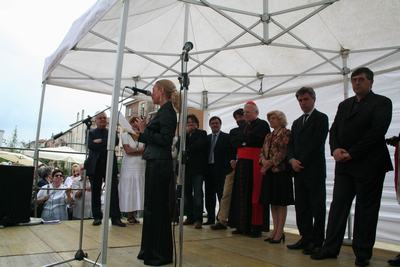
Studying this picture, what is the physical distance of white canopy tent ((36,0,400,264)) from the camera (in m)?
4.05

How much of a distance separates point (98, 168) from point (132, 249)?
1745 mm

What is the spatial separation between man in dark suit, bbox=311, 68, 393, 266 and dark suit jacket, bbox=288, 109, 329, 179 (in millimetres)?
371

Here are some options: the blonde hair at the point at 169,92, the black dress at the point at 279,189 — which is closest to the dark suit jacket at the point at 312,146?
the black dress at the point at 279,189

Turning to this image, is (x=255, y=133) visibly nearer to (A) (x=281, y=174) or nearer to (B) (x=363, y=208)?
(A) (x=281, y=174)

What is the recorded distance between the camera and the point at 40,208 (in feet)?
20.1

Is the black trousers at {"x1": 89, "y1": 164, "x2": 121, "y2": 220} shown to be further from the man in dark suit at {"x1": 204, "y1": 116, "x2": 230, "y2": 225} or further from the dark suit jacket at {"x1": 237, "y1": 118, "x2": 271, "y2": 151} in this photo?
the dark suit jacket at {"x1": 237, "y1": 118, "x2": 271, "y2": 151}

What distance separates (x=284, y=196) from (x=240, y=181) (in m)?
0.82

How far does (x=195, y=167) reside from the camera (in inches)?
214

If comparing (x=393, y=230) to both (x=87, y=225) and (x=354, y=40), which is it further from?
(x=87, y=225)

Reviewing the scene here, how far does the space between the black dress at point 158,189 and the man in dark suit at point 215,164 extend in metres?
2.38

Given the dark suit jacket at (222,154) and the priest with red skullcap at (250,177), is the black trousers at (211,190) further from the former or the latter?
the priest with red skullcap at (250,177)

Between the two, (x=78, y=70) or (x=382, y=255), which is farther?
(x=78, y=70)

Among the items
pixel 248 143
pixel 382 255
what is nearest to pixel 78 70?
pixel 248 143

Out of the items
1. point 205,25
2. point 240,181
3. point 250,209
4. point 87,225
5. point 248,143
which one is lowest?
point 87,225
